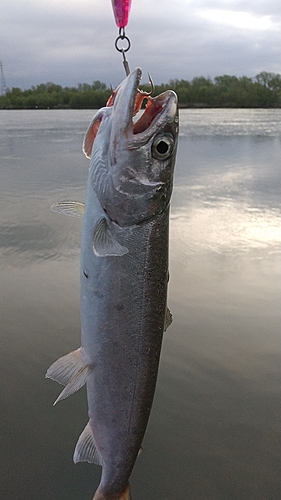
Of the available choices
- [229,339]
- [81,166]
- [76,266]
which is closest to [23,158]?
[81,166]

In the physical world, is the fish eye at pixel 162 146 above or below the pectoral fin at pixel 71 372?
above

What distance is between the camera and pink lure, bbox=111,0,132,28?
208 centimetres

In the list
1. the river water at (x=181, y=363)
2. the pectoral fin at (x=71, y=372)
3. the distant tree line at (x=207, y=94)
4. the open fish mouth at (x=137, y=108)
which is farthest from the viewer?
the distant tree line at (x=207, y=94)

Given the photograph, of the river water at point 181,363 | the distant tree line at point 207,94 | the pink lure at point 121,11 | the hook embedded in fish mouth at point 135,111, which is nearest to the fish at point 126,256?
the hook embedded in fish mouth at point 135,111

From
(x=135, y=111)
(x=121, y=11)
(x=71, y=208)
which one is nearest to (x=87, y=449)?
(x=71, y=208)

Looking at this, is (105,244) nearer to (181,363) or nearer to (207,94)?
(181,363)

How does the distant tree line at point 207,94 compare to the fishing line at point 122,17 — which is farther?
the distant tree line at point 207,94

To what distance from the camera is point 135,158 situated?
1886mm

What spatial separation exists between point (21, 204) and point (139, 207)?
7.13 metres

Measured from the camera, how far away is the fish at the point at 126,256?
1.88 meters

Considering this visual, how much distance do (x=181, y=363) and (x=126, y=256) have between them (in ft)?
7.49

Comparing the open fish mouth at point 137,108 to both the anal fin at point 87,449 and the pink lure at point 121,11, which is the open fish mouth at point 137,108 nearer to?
the pink lure at point 121,11

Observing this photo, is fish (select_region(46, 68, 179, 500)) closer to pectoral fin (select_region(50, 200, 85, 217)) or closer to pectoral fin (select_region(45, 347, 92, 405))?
pectoral fin (select_region(45, 347, 92, 405))

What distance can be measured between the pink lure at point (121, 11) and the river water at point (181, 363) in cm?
251
